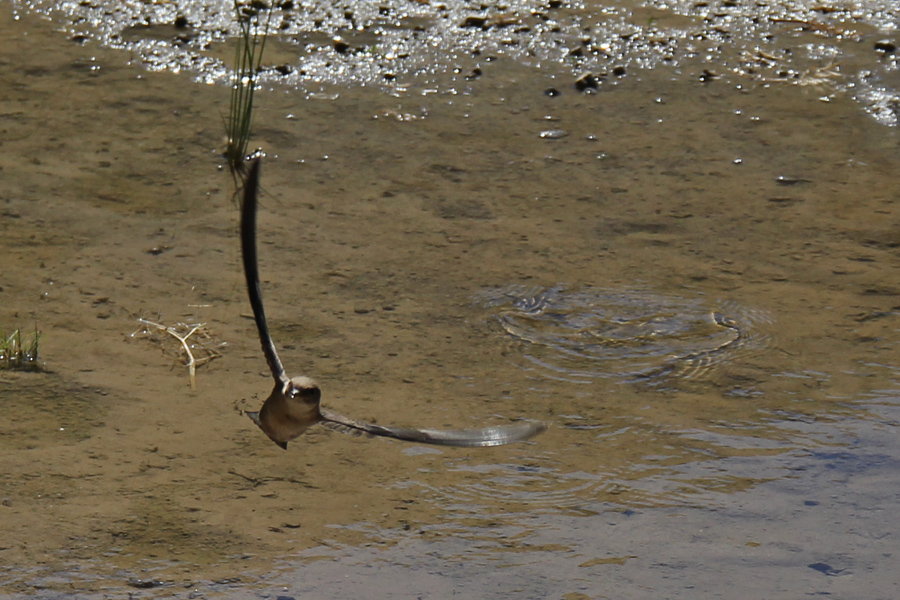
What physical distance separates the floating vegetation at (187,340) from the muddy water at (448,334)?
0.02 meters

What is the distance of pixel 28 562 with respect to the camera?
245cm

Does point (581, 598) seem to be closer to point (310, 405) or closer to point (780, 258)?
point (310, 405)

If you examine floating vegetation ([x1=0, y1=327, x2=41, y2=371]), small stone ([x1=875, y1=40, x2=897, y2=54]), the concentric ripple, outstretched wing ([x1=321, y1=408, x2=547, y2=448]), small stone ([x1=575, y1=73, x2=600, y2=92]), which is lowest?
floating vegetation ([x1=0, y1=327, x2=41, y2=371])

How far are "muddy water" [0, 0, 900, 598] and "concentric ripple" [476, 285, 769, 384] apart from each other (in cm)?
2

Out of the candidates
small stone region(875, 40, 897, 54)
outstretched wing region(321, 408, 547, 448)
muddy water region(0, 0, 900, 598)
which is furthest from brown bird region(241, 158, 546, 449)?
small stone region(875, 40, 897, 54)

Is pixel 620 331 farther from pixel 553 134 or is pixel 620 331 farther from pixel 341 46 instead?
pixel 341 46

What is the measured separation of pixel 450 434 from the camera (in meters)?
2.03

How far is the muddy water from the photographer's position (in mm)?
2535

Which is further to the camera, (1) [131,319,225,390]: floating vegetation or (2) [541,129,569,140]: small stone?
(2) [541,129,569,140]: small stone

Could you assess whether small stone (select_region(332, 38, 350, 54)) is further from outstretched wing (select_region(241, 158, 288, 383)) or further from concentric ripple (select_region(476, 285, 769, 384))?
outstretched wing (select_region(241, 158, 288, 383))

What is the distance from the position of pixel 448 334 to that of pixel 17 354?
1168 mm

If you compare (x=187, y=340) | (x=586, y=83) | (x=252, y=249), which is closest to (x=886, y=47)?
(x=586, y=83)

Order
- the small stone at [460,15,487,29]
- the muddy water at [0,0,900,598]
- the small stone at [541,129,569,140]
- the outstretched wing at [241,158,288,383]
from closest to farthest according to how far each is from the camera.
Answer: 1. the outstretched wing at [241,158,288,383]
2. the muddy water at [0,0,900,598]
3. the small stone at [541,129,569,140]
4. the small stone at [460,15,487,29]

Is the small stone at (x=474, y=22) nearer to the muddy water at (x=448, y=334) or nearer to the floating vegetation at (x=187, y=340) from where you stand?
the muddy water at (x=448, y=334)
